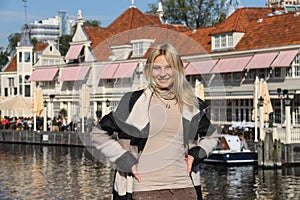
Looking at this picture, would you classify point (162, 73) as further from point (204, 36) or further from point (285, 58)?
point (204, 36)

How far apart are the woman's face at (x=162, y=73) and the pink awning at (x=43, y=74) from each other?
185 ft

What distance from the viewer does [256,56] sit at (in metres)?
41.5

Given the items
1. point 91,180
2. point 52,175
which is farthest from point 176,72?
point 52,175

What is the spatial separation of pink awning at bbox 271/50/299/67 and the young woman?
3444cm

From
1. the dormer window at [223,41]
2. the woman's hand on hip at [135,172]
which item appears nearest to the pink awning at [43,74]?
the dormer window at [223,41]

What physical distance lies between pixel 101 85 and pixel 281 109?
A: 115ft

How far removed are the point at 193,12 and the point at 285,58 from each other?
1102 inches

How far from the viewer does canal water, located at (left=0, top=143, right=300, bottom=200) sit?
20.6 metres

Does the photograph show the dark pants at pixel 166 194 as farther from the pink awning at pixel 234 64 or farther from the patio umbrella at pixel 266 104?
the pink awning at pixel 234 64

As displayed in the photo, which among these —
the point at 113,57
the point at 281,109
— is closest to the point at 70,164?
the point at 281,109

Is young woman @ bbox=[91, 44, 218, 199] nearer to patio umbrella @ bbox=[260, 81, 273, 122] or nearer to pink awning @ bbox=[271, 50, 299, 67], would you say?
patio umbrella @ bbox=[260, 81, 273, 122]

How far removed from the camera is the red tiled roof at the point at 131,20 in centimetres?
5769

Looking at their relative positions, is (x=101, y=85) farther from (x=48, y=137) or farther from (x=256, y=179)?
(x=48, y=137)

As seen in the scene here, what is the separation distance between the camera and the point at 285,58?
3866 centimetres
